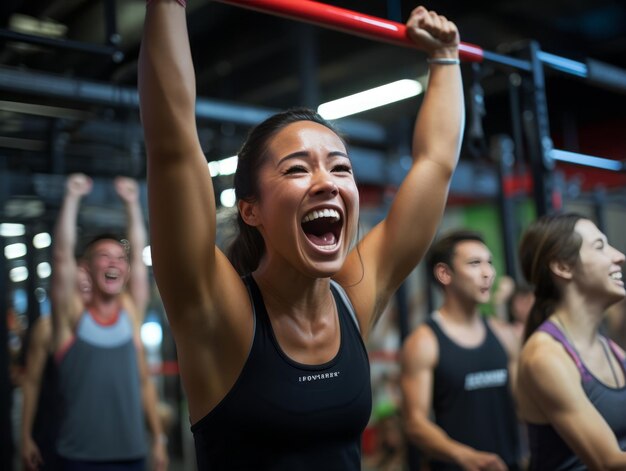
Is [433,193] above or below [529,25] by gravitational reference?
below

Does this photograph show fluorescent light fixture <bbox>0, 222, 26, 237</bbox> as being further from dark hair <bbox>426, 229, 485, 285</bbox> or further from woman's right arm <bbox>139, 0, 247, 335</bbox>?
woman's right arm <bbox>139, 0, 247, 335</bbox>

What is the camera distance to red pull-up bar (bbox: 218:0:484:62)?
154cm

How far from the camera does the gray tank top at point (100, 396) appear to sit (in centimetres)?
329

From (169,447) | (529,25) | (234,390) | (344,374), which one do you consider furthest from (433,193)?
(169,447)

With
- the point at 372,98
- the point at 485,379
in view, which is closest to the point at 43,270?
the point at 485,379

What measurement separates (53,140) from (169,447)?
393 cm

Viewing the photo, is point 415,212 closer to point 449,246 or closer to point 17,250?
point 449,246

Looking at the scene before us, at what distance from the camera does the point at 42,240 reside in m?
4.07

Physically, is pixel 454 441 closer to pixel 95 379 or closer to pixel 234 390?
pixel 95 379

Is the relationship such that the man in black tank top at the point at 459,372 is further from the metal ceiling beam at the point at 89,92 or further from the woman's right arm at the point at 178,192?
the woman's right arm at the point at 178,192

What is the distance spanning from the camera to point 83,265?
11.2 feet

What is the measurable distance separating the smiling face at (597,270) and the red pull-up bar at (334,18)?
807mm

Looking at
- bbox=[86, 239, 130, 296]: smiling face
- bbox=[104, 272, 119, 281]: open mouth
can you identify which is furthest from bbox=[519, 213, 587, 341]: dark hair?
bbox=[104, 272, 119, 281]: open mouth

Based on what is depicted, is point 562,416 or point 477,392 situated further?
point 477,392
